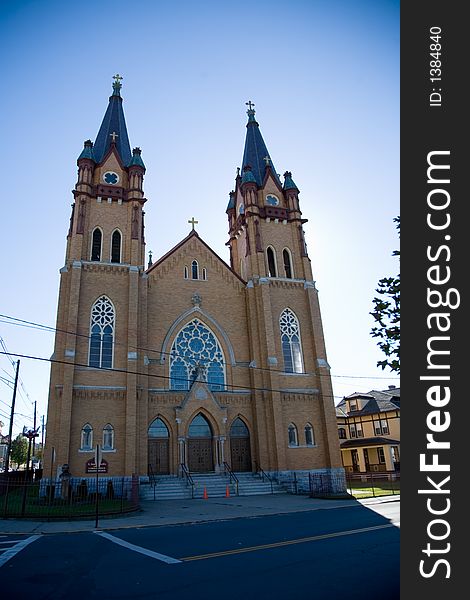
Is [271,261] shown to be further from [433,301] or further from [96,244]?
[433,301]

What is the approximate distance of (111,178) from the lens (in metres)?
32.8

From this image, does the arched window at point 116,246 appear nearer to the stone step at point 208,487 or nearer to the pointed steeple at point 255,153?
the pointed steeple at point 255,153

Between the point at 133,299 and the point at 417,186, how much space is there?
2586 centimetres

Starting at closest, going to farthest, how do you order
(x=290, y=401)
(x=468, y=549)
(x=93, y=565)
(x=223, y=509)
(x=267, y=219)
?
(x=468, y=549)
(x=93, y=565)
(x=223, y=509)
(x=290, y=401)
(x=267, y=219)

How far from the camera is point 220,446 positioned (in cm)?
2797

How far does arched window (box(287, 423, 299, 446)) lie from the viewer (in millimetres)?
29094

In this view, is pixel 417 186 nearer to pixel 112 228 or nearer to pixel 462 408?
pixel 462 408

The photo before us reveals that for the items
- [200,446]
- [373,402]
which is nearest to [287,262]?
[200,446]

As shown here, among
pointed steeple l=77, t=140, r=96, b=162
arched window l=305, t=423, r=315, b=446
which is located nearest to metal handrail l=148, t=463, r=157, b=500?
arched window l=305, t=423, r=315, b=446

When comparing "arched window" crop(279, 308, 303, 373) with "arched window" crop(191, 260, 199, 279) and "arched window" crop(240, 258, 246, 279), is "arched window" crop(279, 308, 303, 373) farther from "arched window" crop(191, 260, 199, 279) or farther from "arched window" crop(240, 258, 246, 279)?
"arched window" crop(191, 260, 199, 279)

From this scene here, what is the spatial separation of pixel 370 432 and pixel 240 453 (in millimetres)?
17969

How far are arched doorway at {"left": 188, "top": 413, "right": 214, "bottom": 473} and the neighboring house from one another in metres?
16.0

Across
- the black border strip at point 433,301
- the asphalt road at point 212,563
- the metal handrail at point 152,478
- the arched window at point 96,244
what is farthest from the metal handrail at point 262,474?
the black border strip at point 433,301

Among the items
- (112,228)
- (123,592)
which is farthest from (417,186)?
(112,228)
